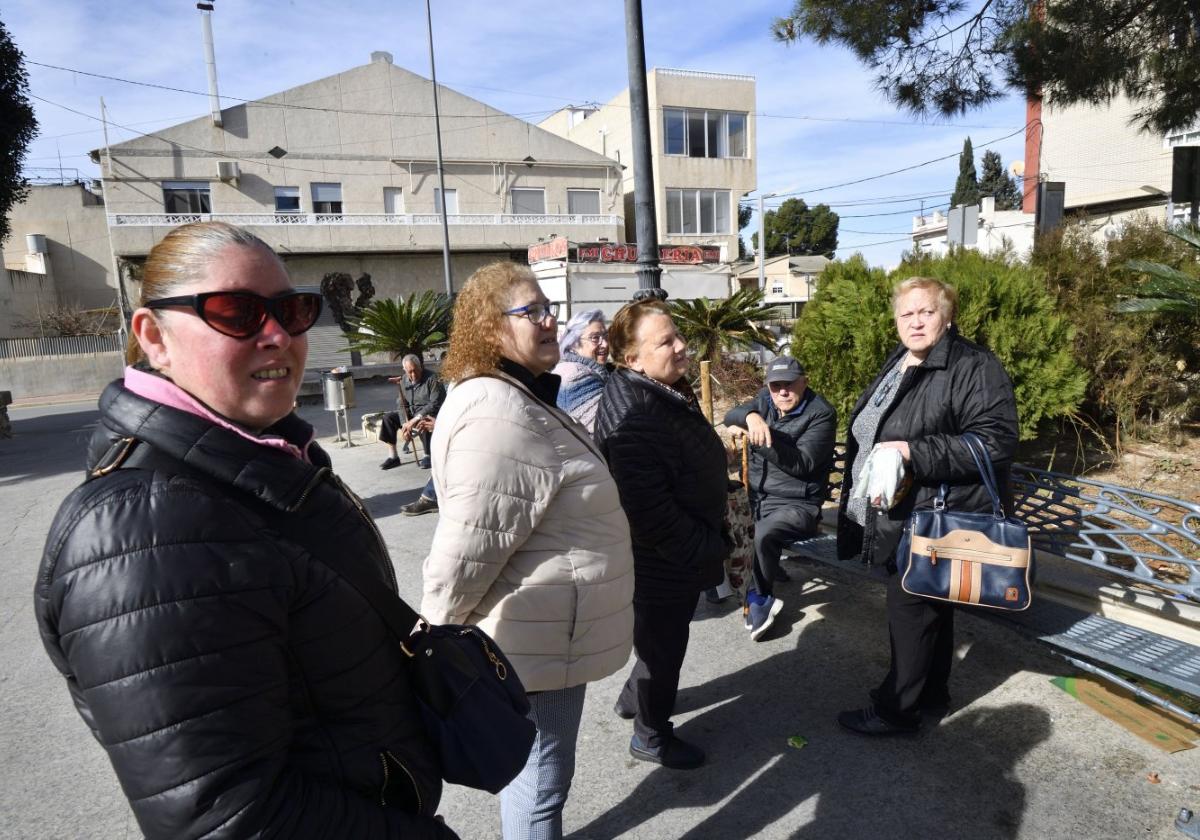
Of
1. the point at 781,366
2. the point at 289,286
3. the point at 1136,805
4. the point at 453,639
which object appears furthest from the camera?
the point at 781,366

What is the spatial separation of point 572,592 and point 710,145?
32574mm

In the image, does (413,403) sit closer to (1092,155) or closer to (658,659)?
(658,659)

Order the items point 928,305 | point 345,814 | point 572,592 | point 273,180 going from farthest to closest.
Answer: point 273,180, point 928,305, point 572,592, point 345,814

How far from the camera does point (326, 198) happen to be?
91.2ft

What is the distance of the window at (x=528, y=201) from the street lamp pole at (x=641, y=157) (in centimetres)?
2543

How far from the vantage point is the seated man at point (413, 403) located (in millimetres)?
8445

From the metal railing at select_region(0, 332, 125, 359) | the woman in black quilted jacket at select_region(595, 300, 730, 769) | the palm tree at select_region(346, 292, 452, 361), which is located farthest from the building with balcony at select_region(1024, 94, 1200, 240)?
the metal railing at select_region(0, 332, 125, 359)

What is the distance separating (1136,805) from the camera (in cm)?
250

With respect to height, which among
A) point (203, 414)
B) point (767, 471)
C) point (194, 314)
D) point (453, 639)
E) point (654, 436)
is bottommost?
point (767, 471)

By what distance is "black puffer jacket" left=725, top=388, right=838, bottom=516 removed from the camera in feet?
13.3

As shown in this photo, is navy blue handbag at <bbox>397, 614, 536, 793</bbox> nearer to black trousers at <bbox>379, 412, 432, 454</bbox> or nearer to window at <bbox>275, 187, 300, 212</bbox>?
black trousers at <bbox>379, 412, 432, 454</bbox>

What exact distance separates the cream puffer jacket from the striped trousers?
0.34ft

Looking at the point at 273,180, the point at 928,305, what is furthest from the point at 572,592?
the point at 273,180

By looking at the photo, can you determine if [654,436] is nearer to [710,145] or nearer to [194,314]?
[194,314]
